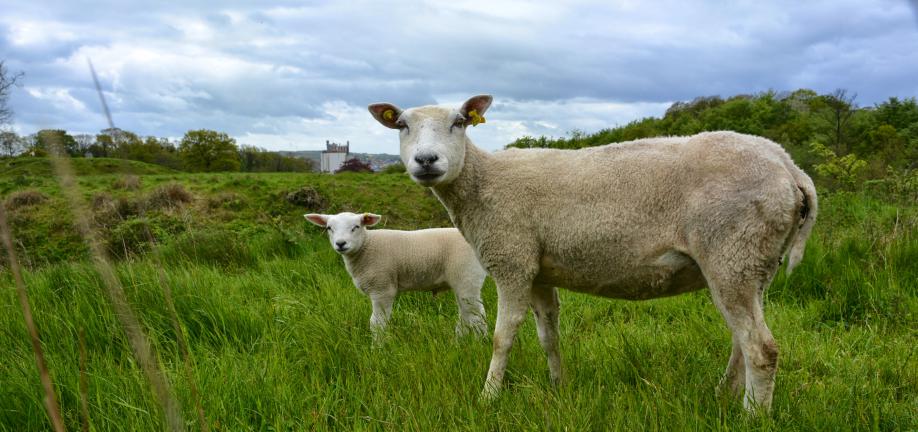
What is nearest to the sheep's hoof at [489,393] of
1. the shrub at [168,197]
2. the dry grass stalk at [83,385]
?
the dry grass stalk at [83,385]

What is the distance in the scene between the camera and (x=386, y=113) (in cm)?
376

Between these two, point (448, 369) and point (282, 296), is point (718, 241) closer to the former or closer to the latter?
point (448, 369)

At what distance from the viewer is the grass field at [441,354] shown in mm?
3027

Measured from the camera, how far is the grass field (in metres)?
3.03

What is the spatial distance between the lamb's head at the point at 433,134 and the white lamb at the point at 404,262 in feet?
7.25

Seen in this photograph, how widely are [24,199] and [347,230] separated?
59.7 ft

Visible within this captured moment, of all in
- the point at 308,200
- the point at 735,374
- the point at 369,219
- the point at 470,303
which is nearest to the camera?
the point at 735,374

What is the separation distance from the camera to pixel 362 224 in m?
6.20

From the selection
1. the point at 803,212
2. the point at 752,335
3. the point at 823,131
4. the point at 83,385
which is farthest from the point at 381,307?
the point at 823,131

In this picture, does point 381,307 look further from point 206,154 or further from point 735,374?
point 206,154

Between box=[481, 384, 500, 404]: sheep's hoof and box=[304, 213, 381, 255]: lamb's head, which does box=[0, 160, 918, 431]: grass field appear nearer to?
box=[481, 384, 500, 404]: sheep's hoof

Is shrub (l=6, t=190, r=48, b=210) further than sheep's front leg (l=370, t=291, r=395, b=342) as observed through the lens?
Yes

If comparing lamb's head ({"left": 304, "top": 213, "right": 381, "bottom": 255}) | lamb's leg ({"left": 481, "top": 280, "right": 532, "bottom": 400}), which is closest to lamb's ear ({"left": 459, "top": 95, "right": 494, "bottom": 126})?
lamb's leg ({"left": 481, "top": 280, "right": 532, "bottom": 400})

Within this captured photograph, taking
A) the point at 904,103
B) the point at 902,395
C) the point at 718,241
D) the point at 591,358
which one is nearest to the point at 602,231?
the point at 718,241
